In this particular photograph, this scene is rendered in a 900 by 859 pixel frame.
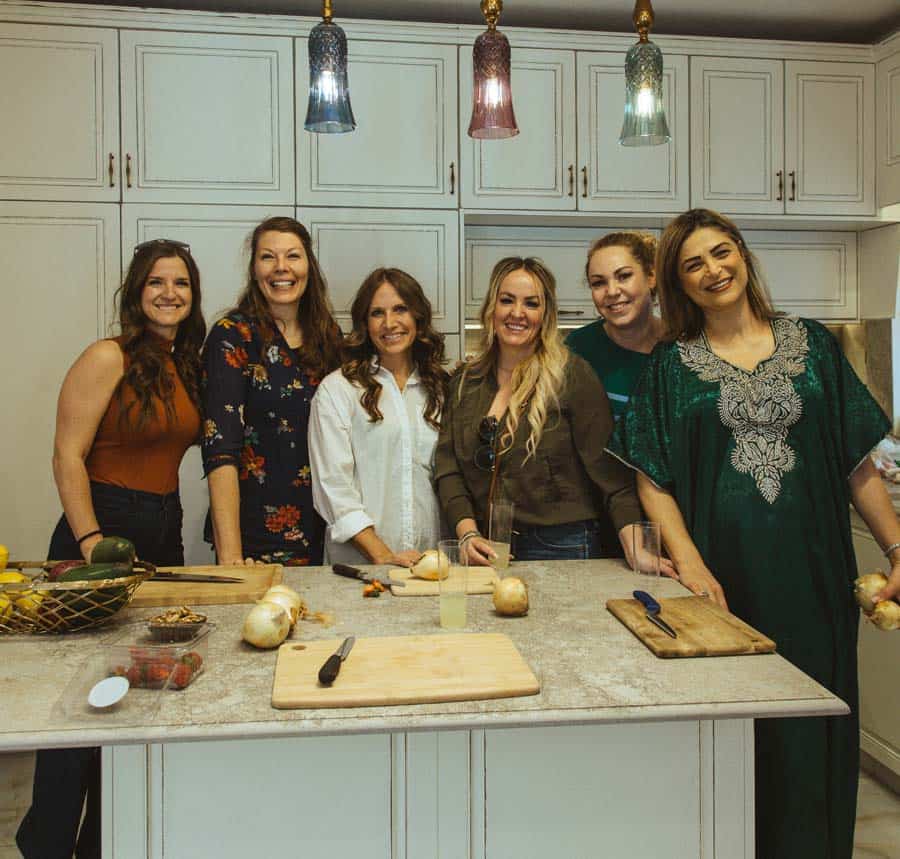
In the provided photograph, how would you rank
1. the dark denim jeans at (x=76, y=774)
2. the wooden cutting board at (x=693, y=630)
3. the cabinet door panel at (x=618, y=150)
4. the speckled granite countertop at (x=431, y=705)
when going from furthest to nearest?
the cabinet door panel at (x=618, y=150)
the dark denim jeans at (x=76, y=774)
the wooden cutting board at (x=693, y=630)
the speckled granite countertop at (x=431, y=705)

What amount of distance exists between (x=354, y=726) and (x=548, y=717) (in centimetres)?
25

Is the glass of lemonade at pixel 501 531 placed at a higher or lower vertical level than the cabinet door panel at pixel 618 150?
lower

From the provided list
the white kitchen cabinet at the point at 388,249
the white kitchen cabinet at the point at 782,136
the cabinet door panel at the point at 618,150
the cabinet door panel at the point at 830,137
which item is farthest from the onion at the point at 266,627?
the cabinet door panel at the point at 830,137

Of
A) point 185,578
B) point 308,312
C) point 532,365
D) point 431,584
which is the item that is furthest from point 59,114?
point 431,584

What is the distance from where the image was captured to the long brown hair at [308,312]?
242 cm

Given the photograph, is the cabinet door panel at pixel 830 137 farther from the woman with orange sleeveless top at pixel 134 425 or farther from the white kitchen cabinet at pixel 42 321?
the white kitchen cabinet at pixel 42 321

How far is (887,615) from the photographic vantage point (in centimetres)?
169

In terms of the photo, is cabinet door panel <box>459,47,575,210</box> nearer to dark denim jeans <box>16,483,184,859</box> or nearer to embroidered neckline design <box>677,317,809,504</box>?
embroidered neckline design <box>677,317,809,504</box>

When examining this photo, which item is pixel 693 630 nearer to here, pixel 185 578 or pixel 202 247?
pixel 185 578

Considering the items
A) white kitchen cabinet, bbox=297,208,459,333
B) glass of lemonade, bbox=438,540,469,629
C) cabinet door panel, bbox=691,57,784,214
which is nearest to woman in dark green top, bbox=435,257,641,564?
glass of lemonade, bbox=438,540,469,629

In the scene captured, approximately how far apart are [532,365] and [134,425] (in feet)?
3.27

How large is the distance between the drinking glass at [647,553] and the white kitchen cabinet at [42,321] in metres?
2.13

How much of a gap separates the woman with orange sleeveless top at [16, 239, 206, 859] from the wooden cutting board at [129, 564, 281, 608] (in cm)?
49

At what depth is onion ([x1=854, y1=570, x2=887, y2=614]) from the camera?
1.76 m
